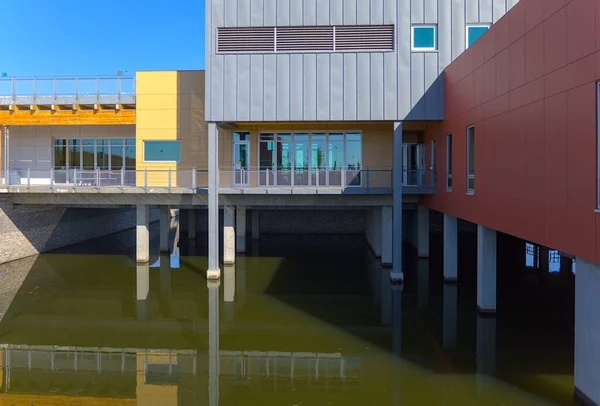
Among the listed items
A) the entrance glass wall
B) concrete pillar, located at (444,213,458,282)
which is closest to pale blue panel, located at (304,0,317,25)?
the entrance glass wall

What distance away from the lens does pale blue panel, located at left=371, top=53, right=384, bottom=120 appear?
16797 mm

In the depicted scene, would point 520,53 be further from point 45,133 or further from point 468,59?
point 45,133

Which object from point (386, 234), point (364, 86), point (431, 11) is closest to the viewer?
point (431, 11)

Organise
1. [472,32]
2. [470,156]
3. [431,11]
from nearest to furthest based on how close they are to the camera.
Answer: [470,156] → [472,32] → [431,11]

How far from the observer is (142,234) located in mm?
20281

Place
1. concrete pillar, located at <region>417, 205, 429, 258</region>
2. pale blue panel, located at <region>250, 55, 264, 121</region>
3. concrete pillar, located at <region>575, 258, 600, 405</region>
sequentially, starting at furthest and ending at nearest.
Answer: concrete pillar, located at <region>417, 205, 429, 258</region> < pale blue panel, located at <region>250, 55, 264, 121</region> < concrete pillar, located at <region>575, 258, 600, 405</region>

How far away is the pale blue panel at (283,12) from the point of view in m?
17.1

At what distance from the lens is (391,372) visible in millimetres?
9102

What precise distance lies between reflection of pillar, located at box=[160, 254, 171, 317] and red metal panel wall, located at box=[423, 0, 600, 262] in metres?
8.73

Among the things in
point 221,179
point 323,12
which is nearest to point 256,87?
point 323,12

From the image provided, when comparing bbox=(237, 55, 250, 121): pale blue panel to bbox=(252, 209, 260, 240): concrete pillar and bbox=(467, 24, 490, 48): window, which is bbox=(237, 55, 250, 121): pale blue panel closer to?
bbox=(467, 24, 490, 48): window

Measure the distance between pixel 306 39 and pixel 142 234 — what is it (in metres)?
10.0

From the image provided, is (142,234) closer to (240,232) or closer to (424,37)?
(240,232)

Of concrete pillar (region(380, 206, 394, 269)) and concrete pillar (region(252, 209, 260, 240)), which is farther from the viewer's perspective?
concrete pillar (region(252, 209, 260, 240))
